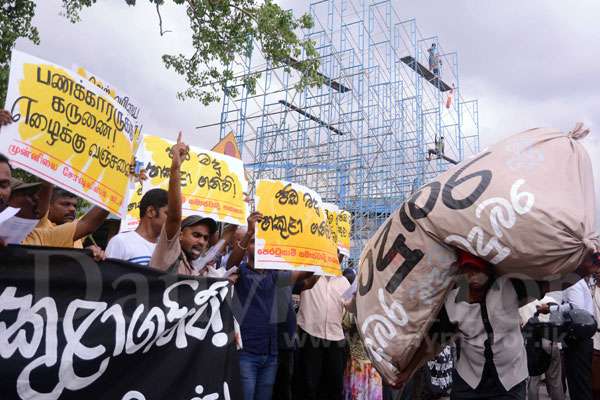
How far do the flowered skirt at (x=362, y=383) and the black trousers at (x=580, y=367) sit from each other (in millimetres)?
1768

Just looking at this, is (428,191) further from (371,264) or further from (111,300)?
(111,300)

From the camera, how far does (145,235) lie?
290 centimetres

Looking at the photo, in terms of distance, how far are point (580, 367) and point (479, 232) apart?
322 cm

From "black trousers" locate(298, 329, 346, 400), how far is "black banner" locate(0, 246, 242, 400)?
2.21m

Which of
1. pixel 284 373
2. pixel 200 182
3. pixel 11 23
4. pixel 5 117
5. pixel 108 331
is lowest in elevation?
pixel 284 373

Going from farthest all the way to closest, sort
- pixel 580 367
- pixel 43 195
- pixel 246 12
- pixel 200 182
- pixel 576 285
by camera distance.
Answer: pixel 246 12 < pixel 576 285 < pixel 580 367 < pixel 200 182 < pixel 43 195

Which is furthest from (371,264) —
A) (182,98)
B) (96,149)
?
(182,98)

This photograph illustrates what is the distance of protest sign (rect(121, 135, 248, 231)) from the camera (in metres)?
4.09

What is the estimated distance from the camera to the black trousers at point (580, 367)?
4.63 meters

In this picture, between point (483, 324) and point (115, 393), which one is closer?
point (115, 393)

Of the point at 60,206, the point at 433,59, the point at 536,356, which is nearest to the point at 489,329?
the point at 60,206

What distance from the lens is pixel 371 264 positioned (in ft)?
9.16

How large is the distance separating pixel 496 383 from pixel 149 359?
167 centimetres

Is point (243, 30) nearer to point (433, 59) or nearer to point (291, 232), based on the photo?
point (291, 232)
